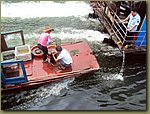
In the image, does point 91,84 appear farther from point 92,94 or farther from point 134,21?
point 134,21

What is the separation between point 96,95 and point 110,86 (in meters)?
0.44

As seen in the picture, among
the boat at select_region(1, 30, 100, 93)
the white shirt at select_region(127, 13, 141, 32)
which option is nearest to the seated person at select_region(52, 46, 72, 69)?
the boat at select_region(1, 30, 100, 93)

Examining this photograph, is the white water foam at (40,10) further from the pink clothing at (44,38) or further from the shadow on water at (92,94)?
the shadow on water at (92,94)

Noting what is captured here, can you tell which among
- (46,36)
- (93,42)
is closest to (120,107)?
(46,36)

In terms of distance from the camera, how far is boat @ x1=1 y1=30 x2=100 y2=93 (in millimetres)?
5590

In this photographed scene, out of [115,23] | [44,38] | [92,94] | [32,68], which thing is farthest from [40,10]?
[92,94]

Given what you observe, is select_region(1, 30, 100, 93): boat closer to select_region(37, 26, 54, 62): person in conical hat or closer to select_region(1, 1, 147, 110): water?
select_region(1, 1, 147, 110): water

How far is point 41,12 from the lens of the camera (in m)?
10.0

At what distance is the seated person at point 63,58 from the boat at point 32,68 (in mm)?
116

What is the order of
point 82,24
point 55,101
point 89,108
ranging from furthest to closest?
point 82,24
point 55,101
point 89,108

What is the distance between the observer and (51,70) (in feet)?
20.3

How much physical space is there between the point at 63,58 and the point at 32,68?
0.72 m

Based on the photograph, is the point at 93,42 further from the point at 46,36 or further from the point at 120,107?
the point at 120,107

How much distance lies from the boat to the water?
5.5 inches
